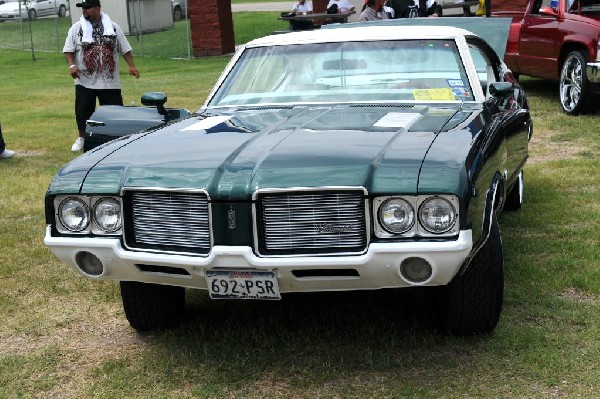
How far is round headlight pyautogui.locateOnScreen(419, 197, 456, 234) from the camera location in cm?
412

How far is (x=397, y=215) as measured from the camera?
13.6ft

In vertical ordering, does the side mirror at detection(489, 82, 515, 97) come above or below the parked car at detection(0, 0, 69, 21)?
above

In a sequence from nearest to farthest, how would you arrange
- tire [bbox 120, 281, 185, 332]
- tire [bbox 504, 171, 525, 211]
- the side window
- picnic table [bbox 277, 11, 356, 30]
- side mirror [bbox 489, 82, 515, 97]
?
tire [bbox 120, 281, 185, 332] < side mirror [bbox 489, 82, 515, 97] < the side window < tire [bbox 504, 171, 525, 211] < picnic table [bbox 277, 11, 356, 30]

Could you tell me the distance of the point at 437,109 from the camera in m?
5.41

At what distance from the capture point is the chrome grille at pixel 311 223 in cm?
418

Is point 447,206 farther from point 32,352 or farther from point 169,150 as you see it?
point 32,352

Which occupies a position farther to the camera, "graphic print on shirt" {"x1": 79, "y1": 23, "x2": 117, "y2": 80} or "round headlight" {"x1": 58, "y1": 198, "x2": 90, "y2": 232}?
"graphic print on shirt" {"x1": 79, "y1": 23, "x2": 117, "y2": 80}

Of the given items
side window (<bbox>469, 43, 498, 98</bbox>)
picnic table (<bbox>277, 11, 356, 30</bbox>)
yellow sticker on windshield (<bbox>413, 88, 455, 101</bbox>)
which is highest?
yellow sticker on windshield (<bbox>413, 88, 455, 101</bbox>)

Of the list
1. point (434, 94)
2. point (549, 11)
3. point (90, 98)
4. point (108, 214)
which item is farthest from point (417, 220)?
point (549, 11)

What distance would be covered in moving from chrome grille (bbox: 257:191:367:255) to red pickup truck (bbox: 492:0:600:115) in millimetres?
7898

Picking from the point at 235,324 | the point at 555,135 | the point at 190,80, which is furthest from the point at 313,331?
the point at 190,80

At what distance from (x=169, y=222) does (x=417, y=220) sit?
1.06 m

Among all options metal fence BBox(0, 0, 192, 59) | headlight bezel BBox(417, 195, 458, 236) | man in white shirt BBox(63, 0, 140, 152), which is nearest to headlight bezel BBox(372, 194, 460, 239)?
headlight bezel BBox(417, 195, 458, 236)

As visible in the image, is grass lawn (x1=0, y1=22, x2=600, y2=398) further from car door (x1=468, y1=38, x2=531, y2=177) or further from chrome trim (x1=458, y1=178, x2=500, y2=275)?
car door (x1=468, y1=38, x2=531, y2=177)
